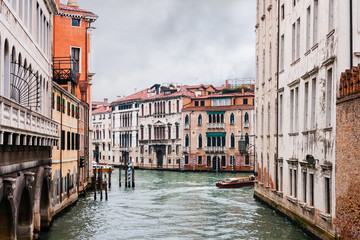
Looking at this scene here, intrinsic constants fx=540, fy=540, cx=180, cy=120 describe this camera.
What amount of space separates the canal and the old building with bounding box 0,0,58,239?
8.09 feet

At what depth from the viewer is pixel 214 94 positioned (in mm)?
61531

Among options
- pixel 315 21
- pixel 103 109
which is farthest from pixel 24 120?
pixel 103 109

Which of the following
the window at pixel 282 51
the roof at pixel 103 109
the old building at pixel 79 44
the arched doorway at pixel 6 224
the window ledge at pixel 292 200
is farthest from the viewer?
the roof at pixel 103 109

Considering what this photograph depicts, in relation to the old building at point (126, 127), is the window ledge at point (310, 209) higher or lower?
lower

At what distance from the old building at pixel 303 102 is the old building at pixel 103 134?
54457 mm

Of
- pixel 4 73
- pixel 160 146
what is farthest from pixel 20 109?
pixel 160 146

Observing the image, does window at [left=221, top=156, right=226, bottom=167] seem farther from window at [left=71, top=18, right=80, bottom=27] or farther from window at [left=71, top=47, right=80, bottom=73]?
window at [left=71, top=18, right=80, bottom=27]

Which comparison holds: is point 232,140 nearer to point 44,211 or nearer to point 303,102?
point 303,102

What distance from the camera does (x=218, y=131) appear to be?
60.3 meters

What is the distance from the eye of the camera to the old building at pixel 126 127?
71.3 m

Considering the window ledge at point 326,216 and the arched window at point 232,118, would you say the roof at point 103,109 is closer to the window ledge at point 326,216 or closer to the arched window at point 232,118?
the arched window at point 232,118

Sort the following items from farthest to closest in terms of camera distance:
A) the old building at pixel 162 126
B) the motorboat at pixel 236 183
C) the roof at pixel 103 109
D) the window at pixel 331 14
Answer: the roof at pixel 103 109
the old building at pixel 162 126
the motorboat at pixel 236 183
the window at pixel 331 14

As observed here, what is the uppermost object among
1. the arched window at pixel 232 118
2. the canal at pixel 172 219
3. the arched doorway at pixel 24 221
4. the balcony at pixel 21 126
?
the arched window at pixel 232 118

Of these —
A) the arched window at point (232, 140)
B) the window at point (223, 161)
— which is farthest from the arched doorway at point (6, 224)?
the window at point (223, 161)
